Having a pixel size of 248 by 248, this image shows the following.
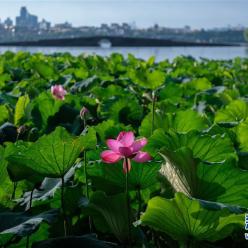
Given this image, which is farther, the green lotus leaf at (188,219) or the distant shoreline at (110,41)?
the distant shoreline at (110,41)

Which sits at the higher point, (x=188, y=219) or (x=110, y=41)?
(x=188, y=219)

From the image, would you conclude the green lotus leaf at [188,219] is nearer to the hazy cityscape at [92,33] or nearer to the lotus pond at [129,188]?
the lotus pond at [129,188]

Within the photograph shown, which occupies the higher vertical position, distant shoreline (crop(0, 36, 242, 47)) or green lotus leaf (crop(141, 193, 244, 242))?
green lotus leaf (crop(141, 193, 244, 242))

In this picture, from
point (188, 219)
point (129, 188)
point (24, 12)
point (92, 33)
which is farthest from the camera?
point (24, 12)

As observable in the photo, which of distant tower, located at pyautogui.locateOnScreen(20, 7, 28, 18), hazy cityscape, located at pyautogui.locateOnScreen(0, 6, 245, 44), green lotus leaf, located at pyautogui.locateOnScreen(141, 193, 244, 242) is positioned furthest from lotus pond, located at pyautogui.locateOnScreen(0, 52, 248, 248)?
distant tower, located at pyautogui.locateOnScreen(20, 7, 28, 18)

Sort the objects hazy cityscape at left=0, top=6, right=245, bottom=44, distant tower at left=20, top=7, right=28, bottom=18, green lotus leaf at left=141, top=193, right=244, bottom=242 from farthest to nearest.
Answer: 1. distant tower at left=20, top=7, right=28, bottom=18
2. hazy cityscape at left=0, top=6, right=245, bottom=44
3. green lotus leaf at left=141, top=193, right=244, bottom=242

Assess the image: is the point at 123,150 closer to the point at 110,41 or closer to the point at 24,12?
the point at 110,41

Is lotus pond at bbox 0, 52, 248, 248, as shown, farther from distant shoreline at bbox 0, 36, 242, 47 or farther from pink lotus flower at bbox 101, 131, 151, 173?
distant shoreline at bbox 0, 36, 242, 47

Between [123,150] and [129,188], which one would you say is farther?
[129,188]

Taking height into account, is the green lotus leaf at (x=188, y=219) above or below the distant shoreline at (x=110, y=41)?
above

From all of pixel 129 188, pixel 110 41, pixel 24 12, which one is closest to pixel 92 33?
pixel 110 41

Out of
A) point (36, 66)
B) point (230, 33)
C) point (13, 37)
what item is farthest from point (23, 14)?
point (36, 66)

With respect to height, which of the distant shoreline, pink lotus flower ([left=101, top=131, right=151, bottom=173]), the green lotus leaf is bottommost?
the distant shoreline

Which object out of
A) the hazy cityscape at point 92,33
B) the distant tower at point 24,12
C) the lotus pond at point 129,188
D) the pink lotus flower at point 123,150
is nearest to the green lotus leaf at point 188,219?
the lotus pond at point 129,188
